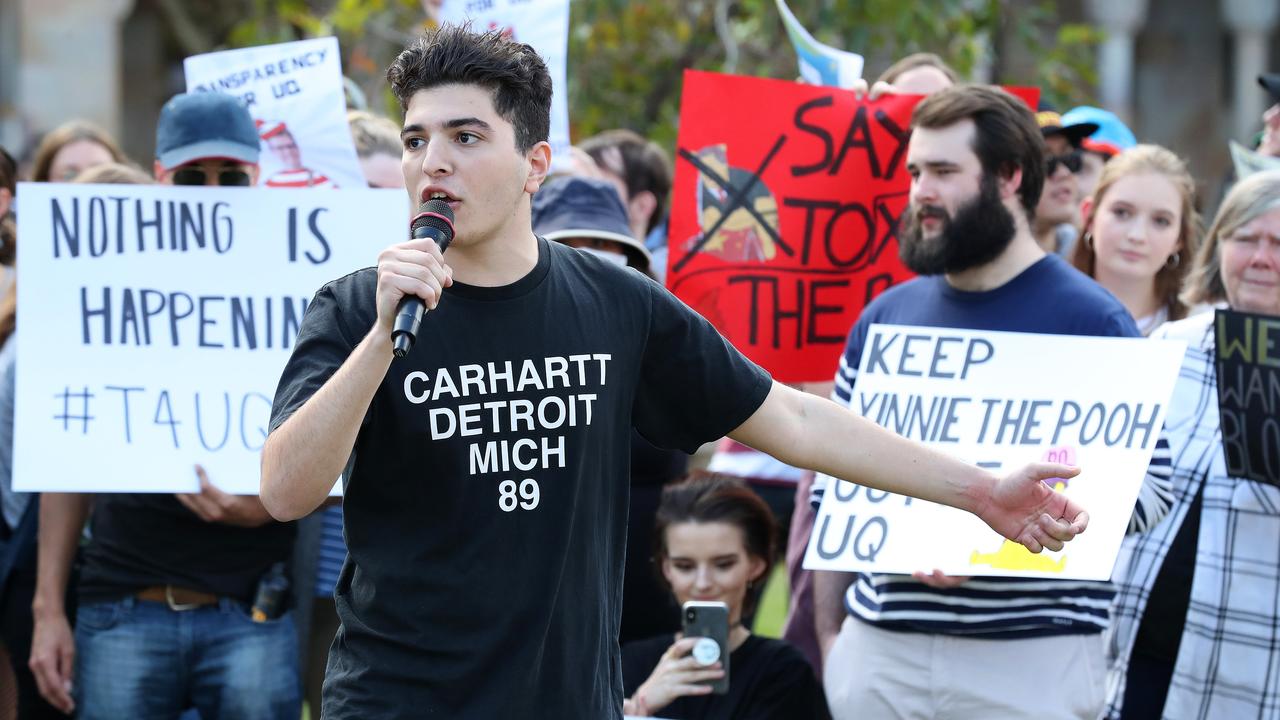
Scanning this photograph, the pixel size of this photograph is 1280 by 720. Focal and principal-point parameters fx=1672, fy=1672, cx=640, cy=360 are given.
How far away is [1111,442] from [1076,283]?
1.52 feet

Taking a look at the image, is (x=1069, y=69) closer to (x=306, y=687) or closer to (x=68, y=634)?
(x=306, y=687)

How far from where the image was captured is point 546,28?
5.80 metres

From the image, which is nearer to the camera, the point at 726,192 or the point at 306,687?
the point at 726,192

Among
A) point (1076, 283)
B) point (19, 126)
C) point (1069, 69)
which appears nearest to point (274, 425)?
point (1076, 283)

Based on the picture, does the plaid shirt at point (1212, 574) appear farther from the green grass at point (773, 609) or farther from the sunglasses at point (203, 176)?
the green grass at point (773, 609)

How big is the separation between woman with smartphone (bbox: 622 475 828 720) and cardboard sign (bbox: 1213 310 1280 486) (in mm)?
1323

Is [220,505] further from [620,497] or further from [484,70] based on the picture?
[484,70]

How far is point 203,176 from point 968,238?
2159 millimetres

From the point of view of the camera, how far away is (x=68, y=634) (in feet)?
16.1

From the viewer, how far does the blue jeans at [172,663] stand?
452 cm

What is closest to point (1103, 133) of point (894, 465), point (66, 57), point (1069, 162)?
point (1069, 162)

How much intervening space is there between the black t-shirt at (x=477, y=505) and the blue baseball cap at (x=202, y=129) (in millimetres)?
1942

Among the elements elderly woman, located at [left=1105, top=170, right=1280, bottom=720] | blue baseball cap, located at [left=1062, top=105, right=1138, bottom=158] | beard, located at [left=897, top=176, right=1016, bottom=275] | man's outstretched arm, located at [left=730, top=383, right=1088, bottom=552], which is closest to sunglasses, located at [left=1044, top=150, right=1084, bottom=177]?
blue baseball cap, located at [left=1062, top=105, right=1138, bottom=158]

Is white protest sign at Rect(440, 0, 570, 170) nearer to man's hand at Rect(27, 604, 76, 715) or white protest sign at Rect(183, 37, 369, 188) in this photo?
white protest sign at Rect(183, 37, 369, 188)
